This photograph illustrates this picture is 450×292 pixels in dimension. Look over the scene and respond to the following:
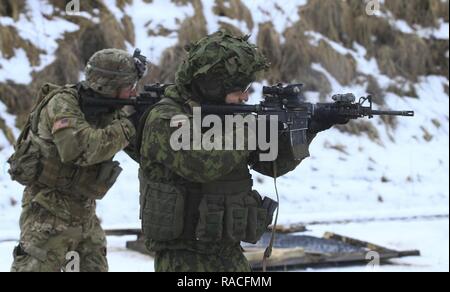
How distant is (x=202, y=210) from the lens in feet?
10.6

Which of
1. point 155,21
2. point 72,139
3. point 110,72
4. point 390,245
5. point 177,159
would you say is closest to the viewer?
point 177,159

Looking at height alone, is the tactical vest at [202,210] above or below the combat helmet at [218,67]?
below

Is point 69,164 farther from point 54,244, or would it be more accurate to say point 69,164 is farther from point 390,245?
point 390,245

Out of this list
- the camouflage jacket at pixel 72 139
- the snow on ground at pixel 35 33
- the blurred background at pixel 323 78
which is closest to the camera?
the camouflage jacket at pixel 72 139

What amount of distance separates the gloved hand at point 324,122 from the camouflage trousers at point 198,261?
671mm

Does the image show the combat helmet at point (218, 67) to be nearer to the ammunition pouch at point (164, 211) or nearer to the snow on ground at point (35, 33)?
the ammunition pouch at point (164, 211)

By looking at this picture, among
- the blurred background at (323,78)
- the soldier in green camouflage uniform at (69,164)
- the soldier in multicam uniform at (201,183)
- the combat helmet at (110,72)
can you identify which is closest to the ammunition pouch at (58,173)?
the soldier in green camouflage uniform at (69,164)

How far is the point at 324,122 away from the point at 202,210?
0.73 m

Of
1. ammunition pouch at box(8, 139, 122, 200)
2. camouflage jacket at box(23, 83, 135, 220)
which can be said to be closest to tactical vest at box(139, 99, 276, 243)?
camouflage jacket at box(23, 83, 135, 220)

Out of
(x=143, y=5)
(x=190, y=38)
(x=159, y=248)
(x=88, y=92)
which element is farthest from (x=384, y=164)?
(x=159, y=248)

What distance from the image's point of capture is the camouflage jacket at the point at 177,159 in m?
3.11

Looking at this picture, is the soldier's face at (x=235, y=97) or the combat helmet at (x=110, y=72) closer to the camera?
the soldier's face at (x=235, y=97)

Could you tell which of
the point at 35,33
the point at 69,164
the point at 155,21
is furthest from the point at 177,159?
the point at 155,21

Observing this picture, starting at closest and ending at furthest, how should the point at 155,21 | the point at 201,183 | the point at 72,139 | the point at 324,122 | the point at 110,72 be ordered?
the point at 201,183
the point at 324,122
the point at 72,139
the point at 110,72
the point at 155,21
